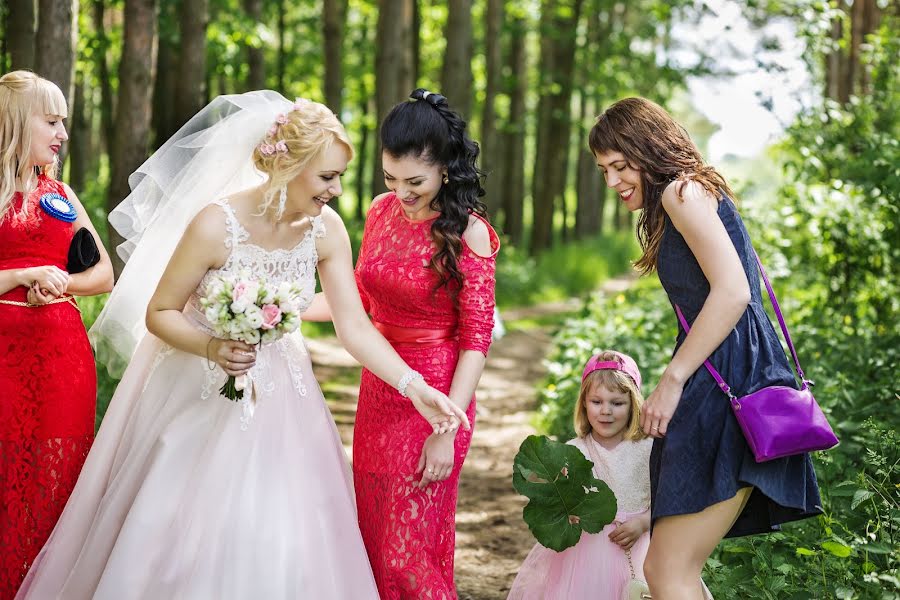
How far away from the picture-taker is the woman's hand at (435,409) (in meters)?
3.91

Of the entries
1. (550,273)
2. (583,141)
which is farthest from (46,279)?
(583,141)

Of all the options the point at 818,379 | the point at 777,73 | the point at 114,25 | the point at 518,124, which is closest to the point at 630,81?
the point at 518,124

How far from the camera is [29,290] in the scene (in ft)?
14.1

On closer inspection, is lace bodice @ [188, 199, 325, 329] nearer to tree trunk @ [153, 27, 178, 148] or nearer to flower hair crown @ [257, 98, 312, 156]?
flower hair crown @ [257, 98, 312, 156]

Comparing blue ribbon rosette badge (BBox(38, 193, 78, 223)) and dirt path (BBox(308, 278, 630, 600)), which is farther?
dirt path (BBox(308, 278, 630, 600))

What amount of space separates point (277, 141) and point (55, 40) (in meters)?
3.88

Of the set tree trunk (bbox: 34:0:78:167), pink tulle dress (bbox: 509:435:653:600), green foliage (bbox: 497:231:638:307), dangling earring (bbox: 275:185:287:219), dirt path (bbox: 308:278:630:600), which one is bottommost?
green foliage (bbox: 497:231:638:307)

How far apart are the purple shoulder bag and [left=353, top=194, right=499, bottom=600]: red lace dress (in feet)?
3.84

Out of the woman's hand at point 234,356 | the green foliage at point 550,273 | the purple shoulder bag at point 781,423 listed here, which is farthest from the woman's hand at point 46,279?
the green foliage at point 550,273

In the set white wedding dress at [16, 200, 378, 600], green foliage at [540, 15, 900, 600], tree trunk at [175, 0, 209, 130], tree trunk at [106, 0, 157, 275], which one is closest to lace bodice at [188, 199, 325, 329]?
white wedding dress at [16, 200, 378, 600]

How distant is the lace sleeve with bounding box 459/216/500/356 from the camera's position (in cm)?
409

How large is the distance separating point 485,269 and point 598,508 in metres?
1.12

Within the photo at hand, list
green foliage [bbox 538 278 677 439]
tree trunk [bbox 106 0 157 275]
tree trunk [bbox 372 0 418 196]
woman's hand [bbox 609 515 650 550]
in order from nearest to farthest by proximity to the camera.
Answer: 1. woman's hand [bbox 609 515 650 550]
2. green foliage [bbox 538 278 677 439]
3. tree trunk [bbox 106 0 157 275]
4. tree trunk [bbox 372 0 418 196]

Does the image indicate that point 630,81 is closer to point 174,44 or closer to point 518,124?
point 518,124
